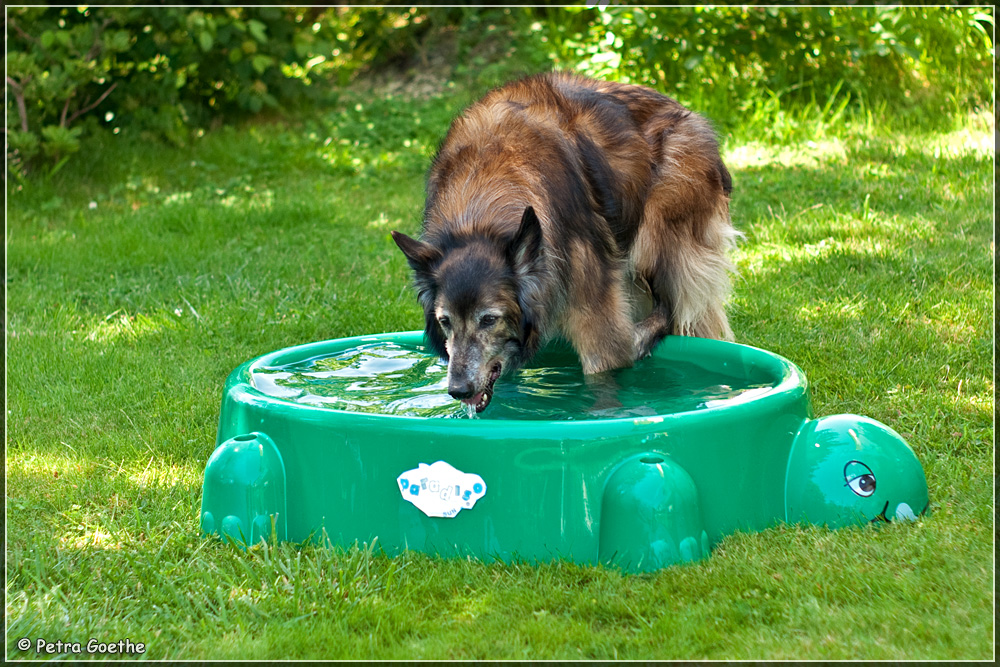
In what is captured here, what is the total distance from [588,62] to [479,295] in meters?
7.30

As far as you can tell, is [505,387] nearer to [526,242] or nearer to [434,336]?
[434,336]

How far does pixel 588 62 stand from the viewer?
11.0 meters

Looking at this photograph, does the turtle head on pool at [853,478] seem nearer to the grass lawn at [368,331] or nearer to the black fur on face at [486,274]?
the grass lawn at [368,331]

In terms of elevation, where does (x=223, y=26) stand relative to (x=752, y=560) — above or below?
above

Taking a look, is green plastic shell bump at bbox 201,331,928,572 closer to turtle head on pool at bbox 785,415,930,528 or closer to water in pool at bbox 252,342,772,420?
turtle head on pool at bbox 785,415,930,528

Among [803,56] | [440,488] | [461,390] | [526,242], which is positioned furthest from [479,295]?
[803,56]

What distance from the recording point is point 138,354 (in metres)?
6.21

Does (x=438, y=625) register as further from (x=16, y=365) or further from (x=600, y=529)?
(x=16, y=365)

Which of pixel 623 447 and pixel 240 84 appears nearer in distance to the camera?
pixel 623 447

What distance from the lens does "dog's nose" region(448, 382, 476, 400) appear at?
424 cm

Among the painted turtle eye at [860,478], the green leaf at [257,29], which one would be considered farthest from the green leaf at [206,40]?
the painted turtle eye at [860,478]

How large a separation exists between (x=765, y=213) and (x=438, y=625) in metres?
5.99

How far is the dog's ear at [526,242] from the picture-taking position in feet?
13.9

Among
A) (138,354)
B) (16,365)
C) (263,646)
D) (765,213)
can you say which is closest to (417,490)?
(263,646)
